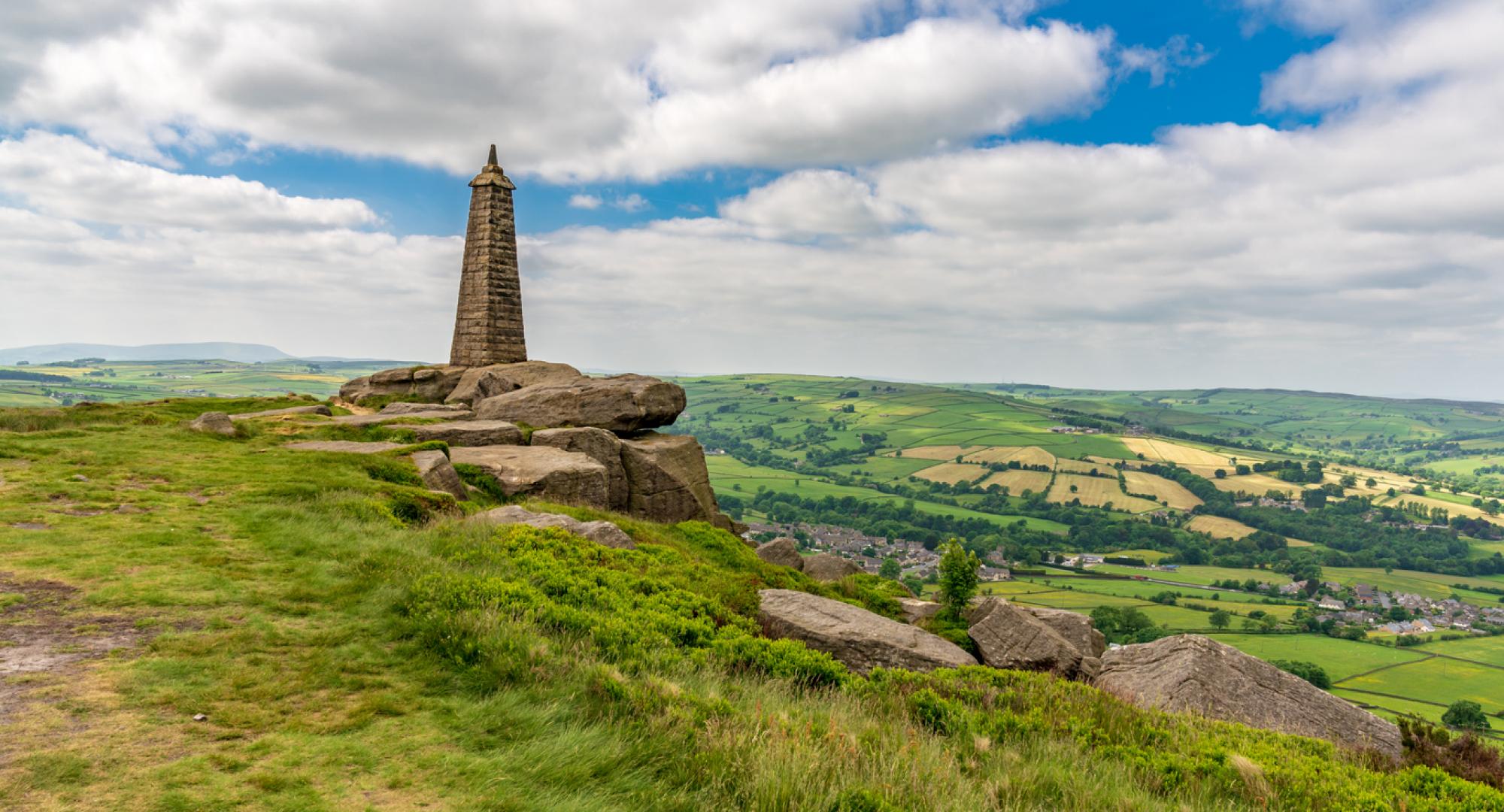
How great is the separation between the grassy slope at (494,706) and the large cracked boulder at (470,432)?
10.2 meters

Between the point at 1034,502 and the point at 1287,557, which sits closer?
the point at 1287,557

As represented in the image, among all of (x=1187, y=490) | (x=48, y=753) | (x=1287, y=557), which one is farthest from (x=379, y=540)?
(x=1187, y=490)

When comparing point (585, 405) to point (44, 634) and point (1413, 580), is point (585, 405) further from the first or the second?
point (1413, 580)

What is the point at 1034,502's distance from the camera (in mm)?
137000

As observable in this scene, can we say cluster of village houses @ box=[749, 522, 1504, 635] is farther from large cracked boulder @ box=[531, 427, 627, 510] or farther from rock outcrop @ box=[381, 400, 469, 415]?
large cracked boulder @ box=[531, 427, 627, 510]

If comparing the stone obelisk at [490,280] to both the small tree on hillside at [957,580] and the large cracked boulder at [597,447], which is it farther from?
the small tree on hillside at [957,580]

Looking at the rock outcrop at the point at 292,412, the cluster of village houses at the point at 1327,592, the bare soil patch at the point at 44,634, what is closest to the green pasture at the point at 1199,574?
the cluster of village houses at the point at 1327,592

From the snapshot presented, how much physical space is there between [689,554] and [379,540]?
7450 millimetres

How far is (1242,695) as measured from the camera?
39.5 feet

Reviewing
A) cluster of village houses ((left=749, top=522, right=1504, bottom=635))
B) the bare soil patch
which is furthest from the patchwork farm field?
the bare soil patch

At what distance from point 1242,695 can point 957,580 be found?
7.22m

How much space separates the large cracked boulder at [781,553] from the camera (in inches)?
976

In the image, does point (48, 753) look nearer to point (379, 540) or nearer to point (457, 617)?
point (457, 617)

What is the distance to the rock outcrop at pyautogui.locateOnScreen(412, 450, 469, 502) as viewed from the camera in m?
18.4
